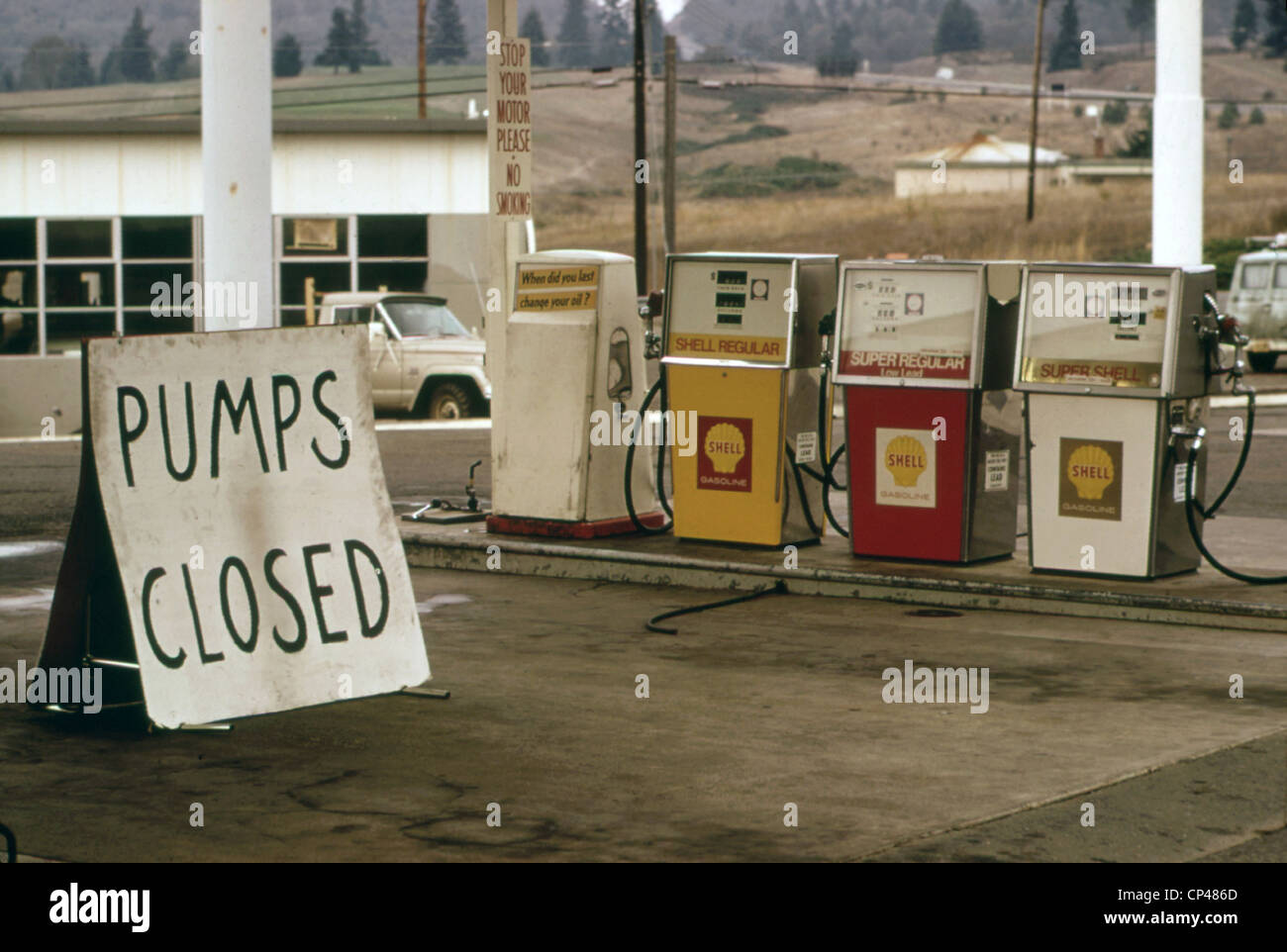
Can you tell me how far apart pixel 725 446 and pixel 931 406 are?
1.32m

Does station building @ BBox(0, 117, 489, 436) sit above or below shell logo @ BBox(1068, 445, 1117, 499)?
above

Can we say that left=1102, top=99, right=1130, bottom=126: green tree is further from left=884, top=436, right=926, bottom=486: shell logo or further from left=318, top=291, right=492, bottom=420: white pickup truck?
left=884, top=436, right=926, bottom=486: shell logo

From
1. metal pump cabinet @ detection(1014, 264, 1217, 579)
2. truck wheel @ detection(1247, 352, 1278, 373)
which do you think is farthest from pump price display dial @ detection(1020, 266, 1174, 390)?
truck wheel @ detection(1247, 352, 1278, 373)

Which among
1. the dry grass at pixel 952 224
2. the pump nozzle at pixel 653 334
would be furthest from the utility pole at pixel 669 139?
the pump nozzle at pixel 653 334

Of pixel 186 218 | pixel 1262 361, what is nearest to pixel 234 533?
pixel 186 218

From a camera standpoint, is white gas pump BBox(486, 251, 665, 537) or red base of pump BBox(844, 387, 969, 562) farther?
white gas pump BBox(486, 251, 665, 537)

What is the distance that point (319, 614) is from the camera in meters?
7.42

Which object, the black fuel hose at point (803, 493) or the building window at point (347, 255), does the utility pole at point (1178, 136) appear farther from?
the building window at point (347, 255)

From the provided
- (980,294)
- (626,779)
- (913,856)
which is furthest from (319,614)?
(980,294)

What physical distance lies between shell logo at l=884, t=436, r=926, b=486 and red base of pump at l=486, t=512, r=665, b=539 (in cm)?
Result: 187

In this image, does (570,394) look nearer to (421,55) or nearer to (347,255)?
(347,255)

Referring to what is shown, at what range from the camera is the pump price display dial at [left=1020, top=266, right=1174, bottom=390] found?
31.8 ft

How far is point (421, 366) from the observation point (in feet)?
75.6
